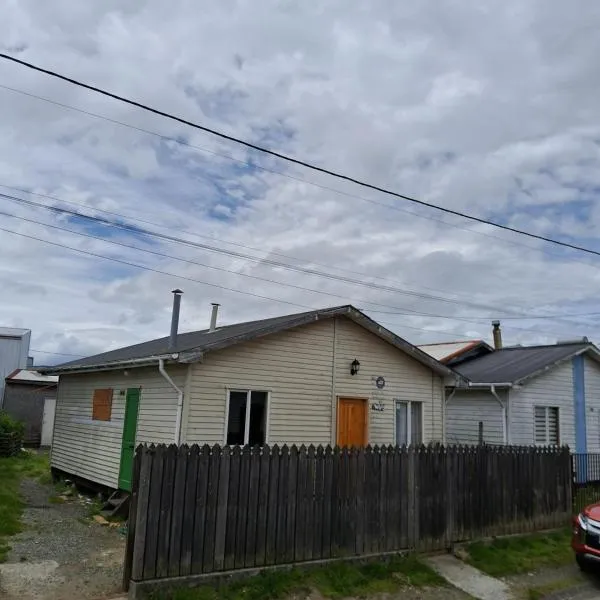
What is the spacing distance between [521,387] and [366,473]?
10917mm

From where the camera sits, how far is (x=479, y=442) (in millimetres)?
18344

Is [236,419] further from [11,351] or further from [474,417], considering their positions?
[11,351]

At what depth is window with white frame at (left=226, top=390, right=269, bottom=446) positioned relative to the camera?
11.8 meters

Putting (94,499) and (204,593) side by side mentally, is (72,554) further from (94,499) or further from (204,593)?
(94,499)

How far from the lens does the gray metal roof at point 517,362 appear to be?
59.5 feet

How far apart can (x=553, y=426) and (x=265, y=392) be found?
11.3 m

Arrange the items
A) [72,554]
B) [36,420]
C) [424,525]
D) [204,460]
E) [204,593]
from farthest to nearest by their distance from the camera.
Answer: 1. [36,420]
2. [424,525]
3. [72,554]
4. [204,460]
5. [204,593]

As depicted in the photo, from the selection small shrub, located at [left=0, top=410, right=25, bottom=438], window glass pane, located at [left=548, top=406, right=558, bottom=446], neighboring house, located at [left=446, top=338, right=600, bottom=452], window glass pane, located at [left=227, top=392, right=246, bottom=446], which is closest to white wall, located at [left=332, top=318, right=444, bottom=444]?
neighboring house, located at [left=446, top=338, right=600, bottom=452]

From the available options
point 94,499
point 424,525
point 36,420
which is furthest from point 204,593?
point 36,420

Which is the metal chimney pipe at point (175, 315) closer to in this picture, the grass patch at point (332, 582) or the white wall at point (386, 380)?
the white wall at point (386, 380)

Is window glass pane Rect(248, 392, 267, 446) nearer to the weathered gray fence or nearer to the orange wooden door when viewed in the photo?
the orange wooden door

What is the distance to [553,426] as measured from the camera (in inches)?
752

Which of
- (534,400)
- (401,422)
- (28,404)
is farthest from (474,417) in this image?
(28,404)

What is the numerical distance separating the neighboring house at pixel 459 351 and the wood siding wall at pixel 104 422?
12.1 meters
